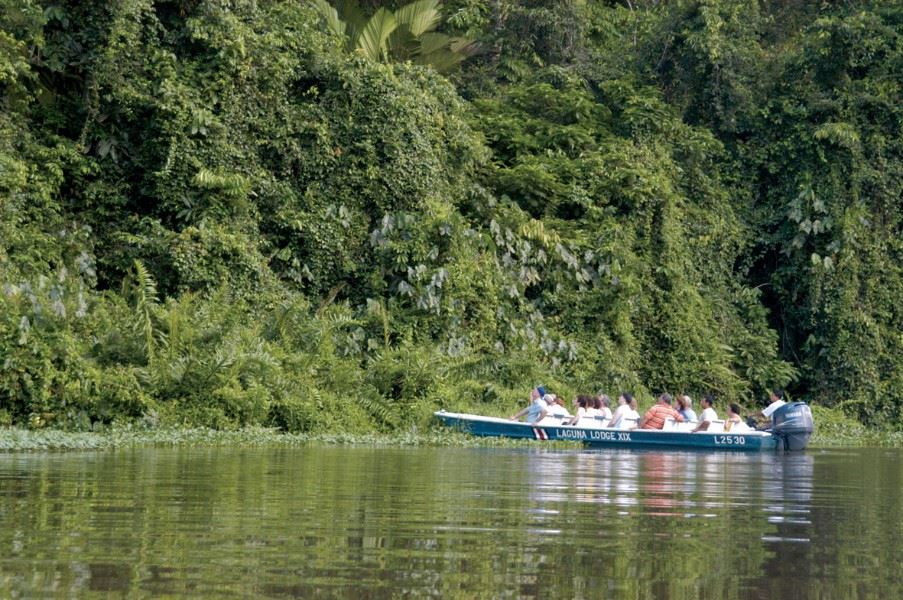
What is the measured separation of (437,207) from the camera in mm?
28641

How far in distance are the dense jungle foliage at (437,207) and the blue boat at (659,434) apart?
1.11m

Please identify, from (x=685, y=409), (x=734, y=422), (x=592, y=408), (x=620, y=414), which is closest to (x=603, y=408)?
(x=592, y=408)

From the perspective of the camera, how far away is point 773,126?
35.2m

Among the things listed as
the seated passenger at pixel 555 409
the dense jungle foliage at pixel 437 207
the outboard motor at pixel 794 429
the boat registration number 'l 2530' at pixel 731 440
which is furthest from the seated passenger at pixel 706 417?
the dense jungle foliage at pixel 437 207

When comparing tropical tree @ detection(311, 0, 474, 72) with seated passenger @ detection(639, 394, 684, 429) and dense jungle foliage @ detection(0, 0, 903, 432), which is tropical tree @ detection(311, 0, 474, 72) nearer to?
dense jungle foliage @ detection(0, 0, 903, 432)

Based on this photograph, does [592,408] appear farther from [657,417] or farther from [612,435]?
[612,435]

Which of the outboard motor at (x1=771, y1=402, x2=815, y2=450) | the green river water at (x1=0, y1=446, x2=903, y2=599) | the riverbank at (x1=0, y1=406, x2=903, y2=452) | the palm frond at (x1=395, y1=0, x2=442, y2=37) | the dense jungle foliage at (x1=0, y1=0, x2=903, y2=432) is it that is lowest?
the green river water at (x1=0, y1=446, x2=903, y2=599)

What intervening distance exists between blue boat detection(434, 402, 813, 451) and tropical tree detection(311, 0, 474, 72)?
33.6 ft

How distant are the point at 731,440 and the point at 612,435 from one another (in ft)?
6.64

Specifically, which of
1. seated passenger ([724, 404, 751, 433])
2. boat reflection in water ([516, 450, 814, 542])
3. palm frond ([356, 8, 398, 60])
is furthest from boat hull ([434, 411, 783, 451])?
palm frond ([356, 8, 398, 60])

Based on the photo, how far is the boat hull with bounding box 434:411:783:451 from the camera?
77.9ft

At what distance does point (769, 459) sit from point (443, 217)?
30.4 ft

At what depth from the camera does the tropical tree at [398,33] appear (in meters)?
32.1

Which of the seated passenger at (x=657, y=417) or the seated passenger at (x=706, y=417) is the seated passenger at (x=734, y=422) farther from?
the seated passenger at (x=657, y=417)
